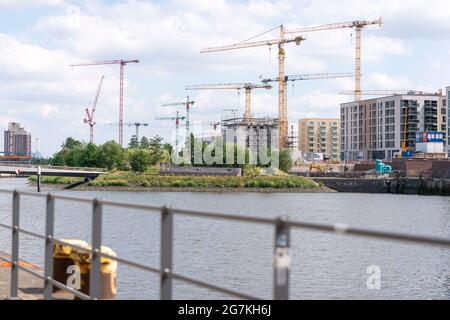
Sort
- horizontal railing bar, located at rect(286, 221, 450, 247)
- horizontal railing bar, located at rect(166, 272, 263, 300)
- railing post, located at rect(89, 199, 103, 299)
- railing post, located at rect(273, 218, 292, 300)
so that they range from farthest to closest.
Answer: railing post, located at rect(89, 199, 103, 299) < horizontal railing bar, located at rect(166, 272, 263, 300) < railing post, located at rect(273, 218, 292, 300) < horizontal railing bar, located at rect(286, 221, 450, 247)

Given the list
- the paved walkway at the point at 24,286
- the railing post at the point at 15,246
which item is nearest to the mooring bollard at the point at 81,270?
the paved walkway at the point at 24,286

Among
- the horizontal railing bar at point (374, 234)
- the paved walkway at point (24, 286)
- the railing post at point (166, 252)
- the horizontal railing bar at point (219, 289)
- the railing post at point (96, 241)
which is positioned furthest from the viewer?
the paved walkway at point (24, 286)

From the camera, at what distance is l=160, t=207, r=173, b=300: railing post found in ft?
24.9

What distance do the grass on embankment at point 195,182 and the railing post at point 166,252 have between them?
17330 cm

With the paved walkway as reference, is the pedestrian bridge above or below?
above

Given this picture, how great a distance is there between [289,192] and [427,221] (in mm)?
99733

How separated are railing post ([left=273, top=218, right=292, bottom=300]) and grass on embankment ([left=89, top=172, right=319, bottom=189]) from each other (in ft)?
574

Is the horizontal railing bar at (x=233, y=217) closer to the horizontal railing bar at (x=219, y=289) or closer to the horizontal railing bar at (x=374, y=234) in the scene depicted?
the horizontal railing bar at (x=374, y=234)

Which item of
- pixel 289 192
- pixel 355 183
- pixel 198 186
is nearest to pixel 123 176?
pixel 198 186

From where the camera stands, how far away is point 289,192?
187 metres

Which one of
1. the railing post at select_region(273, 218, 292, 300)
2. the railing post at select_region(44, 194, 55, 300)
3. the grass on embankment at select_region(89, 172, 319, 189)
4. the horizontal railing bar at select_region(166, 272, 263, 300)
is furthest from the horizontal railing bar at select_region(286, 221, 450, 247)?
the grass on embankment at select_region(89, 172, 319, 189)

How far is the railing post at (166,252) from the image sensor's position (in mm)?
7598

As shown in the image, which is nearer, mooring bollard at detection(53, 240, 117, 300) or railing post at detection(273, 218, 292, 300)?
railing post at detection(273, 218, 292, 300)

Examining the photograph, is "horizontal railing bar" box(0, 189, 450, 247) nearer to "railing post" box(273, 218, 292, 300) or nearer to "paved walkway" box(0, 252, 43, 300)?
"railing post" box(273, 218, 292, 300)
